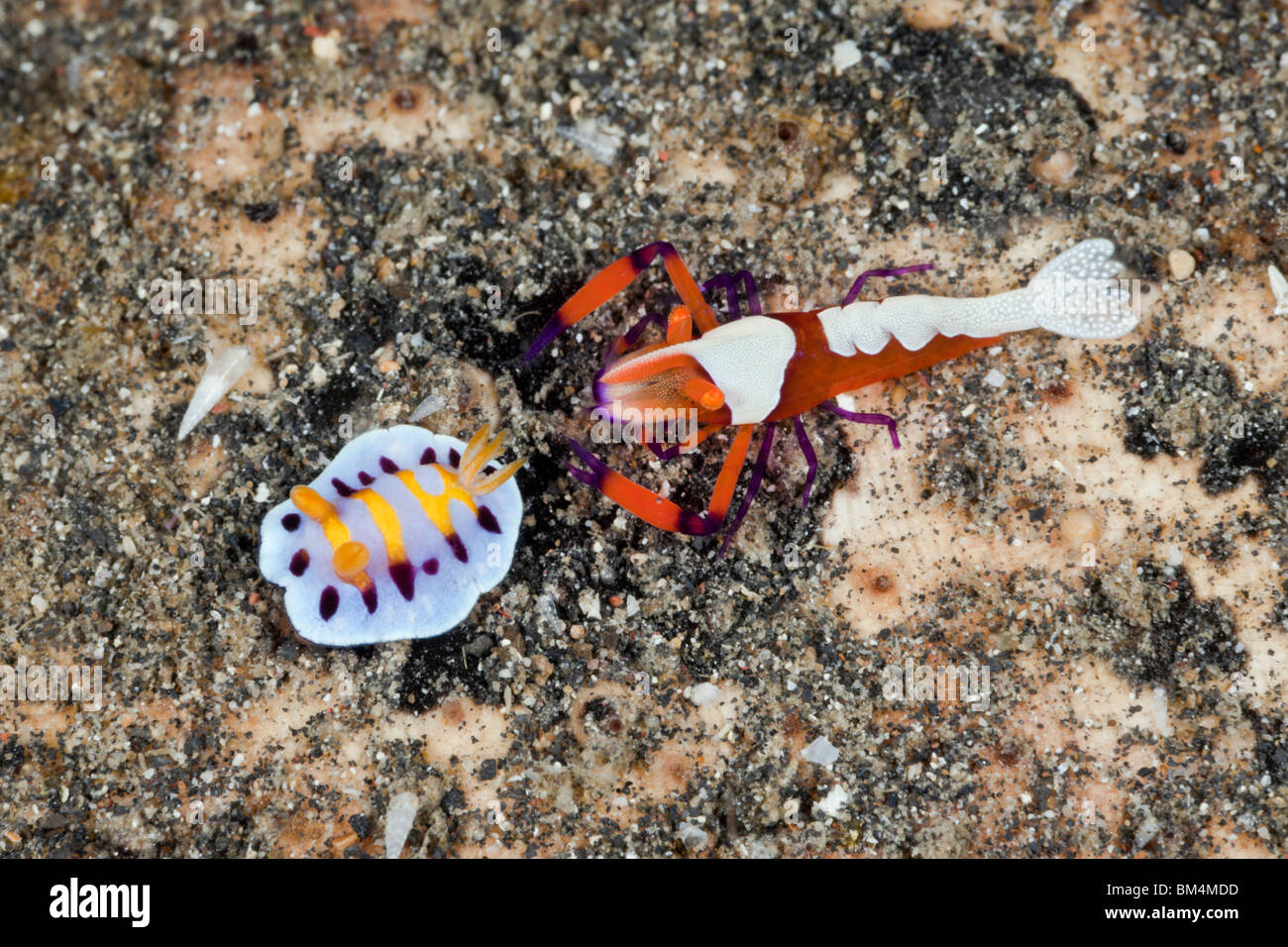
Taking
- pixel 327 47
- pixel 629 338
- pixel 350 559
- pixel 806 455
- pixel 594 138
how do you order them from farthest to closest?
1. pixel 327 47
2. pixel 594 138
3. pixel 629 338
4. pixel 806 455
5. pixel 350 559

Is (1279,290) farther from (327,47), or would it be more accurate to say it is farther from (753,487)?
(327,47)

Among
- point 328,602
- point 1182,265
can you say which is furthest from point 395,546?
point 1182,265

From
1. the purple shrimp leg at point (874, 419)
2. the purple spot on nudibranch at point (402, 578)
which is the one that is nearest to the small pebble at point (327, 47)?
the purple spot on nudibranch at point (402, 578)

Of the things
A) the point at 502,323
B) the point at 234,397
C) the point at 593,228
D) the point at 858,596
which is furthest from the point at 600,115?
the point at 858,596

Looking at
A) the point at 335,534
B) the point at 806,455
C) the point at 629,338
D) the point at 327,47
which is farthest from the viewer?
the point at 327,47

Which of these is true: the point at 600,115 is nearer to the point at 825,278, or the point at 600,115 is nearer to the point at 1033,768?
the point at 825,278

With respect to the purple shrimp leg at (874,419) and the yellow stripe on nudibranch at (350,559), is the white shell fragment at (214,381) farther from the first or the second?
the purple shrimp leg at (874,419)
